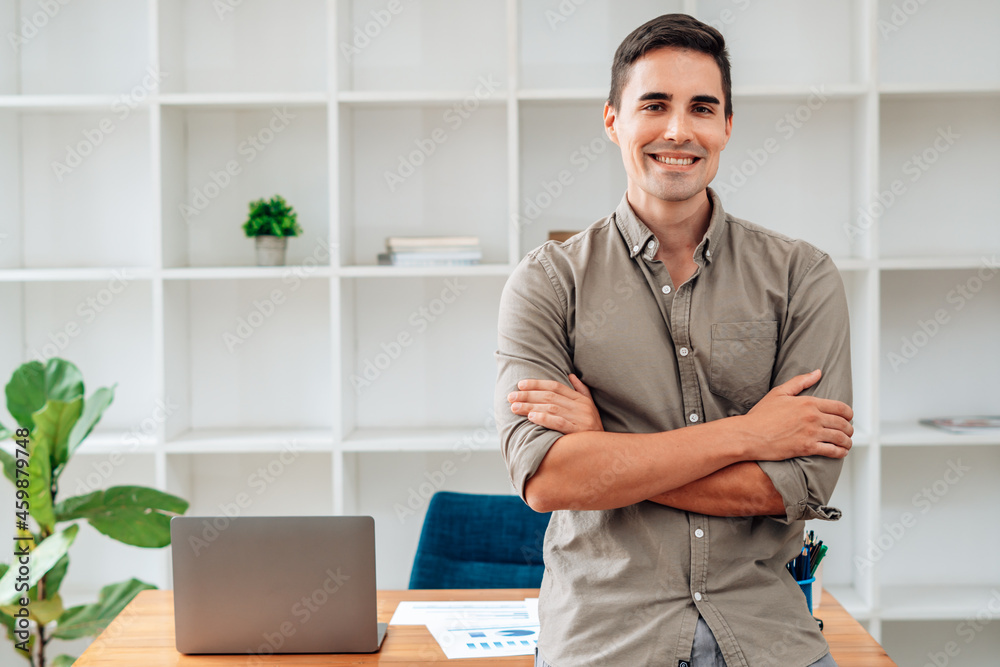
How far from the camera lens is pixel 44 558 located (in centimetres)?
232

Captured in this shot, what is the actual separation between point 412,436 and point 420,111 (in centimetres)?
118

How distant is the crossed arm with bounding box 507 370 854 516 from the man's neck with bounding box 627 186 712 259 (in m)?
0.33

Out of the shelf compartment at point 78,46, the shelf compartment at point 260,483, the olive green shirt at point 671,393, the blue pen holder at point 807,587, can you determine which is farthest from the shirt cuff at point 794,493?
the shelf compartment at point 78,46

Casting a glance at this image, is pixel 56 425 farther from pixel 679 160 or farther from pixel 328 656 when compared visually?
pixel 679 160

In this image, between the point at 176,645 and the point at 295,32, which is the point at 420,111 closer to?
the point at 295,32

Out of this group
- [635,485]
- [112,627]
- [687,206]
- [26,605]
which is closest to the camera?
[635,485]

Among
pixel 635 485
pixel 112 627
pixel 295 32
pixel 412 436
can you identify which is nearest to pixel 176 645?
pixel 112 627

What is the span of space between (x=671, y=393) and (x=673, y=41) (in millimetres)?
626

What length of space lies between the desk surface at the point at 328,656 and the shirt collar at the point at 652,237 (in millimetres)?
813

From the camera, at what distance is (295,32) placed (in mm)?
3041

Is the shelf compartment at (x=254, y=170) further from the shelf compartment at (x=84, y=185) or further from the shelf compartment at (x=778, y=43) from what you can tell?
the shelf compartment at (x=778, y=43)

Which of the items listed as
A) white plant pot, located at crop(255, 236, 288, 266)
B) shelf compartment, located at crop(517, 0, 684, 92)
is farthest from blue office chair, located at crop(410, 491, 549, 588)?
shelf compartment, located at crop(517, 0, 684, 92)

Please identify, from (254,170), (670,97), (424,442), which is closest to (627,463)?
(670,97)

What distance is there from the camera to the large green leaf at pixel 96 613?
98.4 inches
